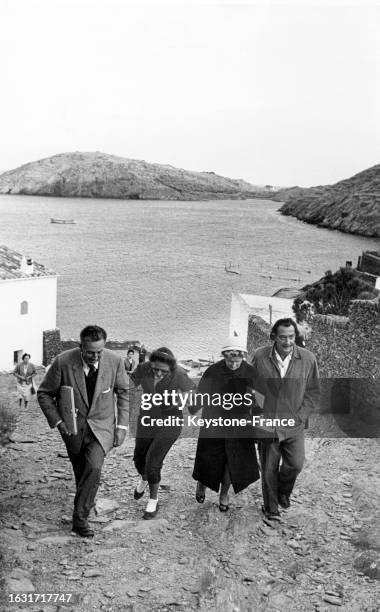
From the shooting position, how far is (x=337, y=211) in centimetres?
11488

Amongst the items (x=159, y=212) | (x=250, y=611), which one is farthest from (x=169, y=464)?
(x=159, y=212)

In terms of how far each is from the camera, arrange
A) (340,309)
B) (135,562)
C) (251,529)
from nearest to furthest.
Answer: (135,562), (251,529), (340,309)

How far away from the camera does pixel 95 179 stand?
605ft

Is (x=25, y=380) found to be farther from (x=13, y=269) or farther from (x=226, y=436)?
(x=13, y=269)

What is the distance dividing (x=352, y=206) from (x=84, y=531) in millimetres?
108155

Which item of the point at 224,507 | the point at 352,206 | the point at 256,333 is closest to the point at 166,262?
the point at 352,206

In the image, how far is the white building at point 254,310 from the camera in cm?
1994

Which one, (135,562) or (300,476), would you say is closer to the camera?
(135,562)

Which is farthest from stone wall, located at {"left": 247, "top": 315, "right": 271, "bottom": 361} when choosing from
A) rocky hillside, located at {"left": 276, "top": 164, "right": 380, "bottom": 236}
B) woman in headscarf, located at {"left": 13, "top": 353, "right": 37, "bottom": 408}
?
rocky hillside, located at {"left": 276, "top": 164, "right": 380, "bottom": 236}

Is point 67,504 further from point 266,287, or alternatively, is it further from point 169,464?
point 266,287

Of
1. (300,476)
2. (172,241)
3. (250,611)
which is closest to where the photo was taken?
(250,611)

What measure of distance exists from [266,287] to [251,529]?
5933 centimetres

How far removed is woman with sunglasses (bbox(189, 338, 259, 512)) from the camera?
15.9ft

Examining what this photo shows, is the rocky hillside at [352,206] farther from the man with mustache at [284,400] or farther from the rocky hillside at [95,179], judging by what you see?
the man with mustache at [284,400]
